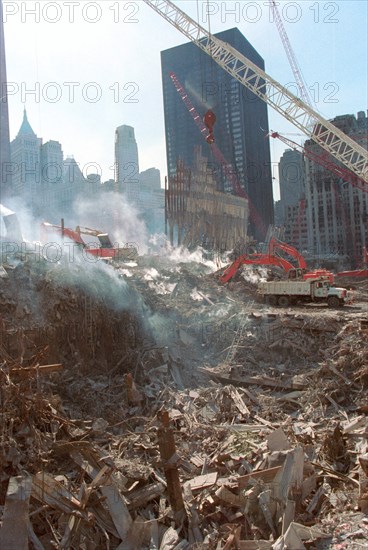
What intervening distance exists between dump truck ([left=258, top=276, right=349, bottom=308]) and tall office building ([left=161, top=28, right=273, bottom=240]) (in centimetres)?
7602

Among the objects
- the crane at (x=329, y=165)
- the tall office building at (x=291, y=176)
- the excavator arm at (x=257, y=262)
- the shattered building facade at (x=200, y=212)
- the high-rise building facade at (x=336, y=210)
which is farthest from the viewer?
the tall office building at (x=291, y=176)

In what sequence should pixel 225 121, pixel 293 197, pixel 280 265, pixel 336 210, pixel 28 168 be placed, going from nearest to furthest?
pixel 280 265, pixel 28 168, pixel 336 210, pixel 225 121, pixel 293 197

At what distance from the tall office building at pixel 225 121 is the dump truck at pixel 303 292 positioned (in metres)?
76.0

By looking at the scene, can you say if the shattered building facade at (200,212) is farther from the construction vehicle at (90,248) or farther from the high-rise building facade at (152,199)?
the high-rise building facade at (152,199)

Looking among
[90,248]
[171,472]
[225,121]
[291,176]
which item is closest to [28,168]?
[225,121]

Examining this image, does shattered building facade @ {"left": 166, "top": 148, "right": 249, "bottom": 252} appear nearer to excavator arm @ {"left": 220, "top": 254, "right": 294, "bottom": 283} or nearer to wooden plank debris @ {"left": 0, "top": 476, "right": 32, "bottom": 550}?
excavator arm @ {"left": 220, "top": 254, "right": 294, "bottom": 283}

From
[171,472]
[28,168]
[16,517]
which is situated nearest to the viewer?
[16,517]

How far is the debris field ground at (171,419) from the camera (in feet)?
20.6

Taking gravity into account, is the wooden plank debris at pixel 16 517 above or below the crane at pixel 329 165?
below

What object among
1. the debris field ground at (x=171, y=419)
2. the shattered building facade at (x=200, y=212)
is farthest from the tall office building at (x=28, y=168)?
the debris field ground at (x=171, y=419)

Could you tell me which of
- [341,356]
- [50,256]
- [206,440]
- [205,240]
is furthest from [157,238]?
[206,440]

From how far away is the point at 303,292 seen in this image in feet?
67.7

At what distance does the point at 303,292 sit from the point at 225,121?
86686 millimetres

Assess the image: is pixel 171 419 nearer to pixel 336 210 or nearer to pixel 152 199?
pixel 336 210
